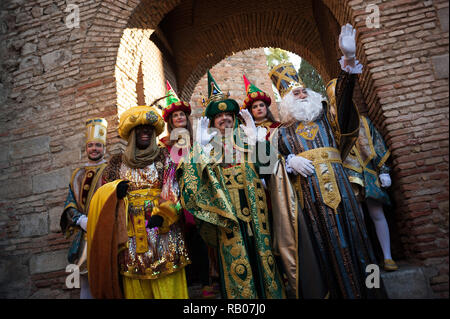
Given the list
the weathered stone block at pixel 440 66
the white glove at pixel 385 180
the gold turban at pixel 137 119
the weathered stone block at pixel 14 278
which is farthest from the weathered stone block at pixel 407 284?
the weathered stone block at pixel 14 278

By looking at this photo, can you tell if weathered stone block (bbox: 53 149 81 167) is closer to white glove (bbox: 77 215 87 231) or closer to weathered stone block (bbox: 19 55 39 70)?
white glove (bbox: 77 215 87 231)

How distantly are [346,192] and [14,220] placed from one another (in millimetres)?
4000

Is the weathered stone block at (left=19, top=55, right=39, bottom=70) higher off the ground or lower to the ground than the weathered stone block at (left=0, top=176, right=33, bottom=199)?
higher

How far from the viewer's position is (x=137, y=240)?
107 inches

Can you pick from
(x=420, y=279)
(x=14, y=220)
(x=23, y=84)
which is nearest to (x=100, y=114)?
(x=23, y=84)

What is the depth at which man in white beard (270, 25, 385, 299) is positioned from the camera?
2.67m

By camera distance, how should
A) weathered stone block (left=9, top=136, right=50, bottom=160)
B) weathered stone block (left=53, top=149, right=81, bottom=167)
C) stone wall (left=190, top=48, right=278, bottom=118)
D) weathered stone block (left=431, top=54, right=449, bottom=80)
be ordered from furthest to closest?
stone wall (left=190, top=48, right=278, bottom=118) < weathered stone block (left=9, top=136, right=50, bottom=160) < weathered stone block (left=53, top=149, right=81, bottom=167) < weathered stone block (left=431, top=54, right=449, bottom=80)

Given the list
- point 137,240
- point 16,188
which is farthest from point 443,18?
point 16,188

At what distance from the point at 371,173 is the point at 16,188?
14.2ft

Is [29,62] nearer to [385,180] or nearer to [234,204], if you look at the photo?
[234,204]

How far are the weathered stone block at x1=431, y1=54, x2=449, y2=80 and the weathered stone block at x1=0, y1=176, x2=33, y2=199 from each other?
496cm

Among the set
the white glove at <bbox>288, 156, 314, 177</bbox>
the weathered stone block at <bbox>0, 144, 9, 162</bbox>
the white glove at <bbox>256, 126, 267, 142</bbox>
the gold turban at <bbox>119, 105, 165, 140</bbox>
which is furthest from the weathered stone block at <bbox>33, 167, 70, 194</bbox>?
the white glove at <bbox>288, 156, 314, 177</bbox>

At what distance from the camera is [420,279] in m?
2.94
